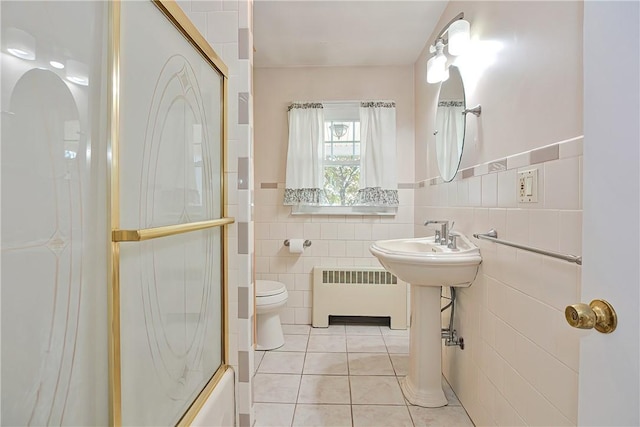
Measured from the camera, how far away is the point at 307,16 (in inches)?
86.8

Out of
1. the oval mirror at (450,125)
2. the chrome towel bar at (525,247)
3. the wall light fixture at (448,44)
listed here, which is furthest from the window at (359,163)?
the chrome towel bar at (525,247)

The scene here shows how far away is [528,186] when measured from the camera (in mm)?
1167

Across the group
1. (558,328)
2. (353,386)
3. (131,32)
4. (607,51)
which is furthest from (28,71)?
(353,386)

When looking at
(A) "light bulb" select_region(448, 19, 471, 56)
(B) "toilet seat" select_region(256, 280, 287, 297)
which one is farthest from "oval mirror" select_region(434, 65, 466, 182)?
(B) "toilet seat" select_region(256, 280, 287, 297)

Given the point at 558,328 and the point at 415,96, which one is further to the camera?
the point at 415,96

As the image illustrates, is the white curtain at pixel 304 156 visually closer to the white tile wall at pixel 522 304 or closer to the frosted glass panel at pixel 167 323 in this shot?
the white tile wall at pixel 522 304

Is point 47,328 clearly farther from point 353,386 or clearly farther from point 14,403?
point 353,386

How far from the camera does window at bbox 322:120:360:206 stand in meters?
2.94

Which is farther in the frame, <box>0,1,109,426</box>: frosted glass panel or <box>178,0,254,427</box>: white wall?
<box>178,0,254,427</box>: white wall

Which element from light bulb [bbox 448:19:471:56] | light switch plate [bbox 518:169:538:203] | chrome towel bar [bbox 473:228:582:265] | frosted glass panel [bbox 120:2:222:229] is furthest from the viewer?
light bulb [bbox 448:19:471:56]

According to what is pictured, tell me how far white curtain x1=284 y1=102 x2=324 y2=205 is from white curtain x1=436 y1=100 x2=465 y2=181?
1.05m

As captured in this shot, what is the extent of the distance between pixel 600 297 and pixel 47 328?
0.94 metres

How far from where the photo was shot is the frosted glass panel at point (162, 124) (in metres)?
0.79

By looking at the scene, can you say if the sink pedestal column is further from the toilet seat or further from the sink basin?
the toilet seat
